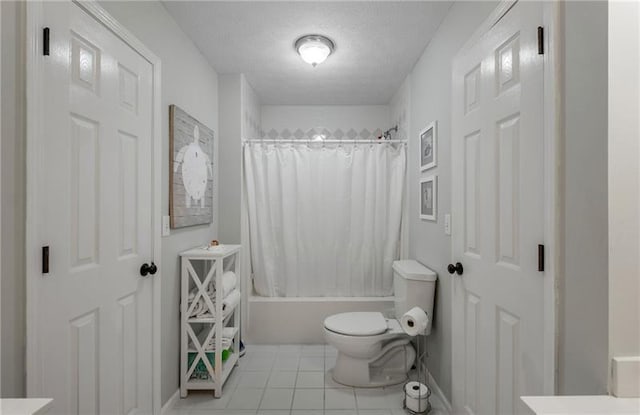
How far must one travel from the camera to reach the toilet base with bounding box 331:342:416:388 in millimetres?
2193

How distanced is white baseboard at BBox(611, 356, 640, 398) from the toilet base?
1534 mm

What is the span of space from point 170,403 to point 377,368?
137cm

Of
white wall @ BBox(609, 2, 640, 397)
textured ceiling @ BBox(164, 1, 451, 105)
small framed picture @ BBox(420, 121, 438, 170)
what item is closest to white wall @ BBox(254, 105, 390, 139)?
textured ceiling @ BBox(164, 1, 451, 105)

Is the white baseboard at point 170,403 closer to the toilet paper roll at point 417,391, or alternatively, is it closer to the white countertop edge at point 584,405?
the toilet paper roll at point 417,391

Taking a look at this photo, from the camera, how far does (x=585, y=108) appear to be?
0.88 m

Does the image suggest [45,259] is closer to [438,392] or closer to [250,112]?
[438,392]

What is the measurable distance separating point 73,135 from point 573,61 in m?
1.68

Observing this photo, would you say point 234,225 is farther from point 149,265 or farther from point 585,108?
point 585,108

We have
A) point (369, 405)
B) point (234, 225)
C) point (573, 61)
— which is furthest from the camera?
point (234, 225)

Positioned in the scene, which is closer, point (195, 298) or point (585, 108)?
point (585, 108)

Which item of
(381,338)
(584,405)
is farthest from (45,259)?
(381,338)

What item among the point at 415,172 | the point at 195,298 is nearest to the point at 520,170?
the point at 415,172

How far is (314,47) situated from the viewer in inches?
86.8

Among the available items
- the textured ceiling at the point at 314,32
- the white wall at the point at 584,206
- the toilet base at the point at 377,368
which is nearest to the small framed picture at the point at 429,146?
the textured ceiling at the point at 314,32
